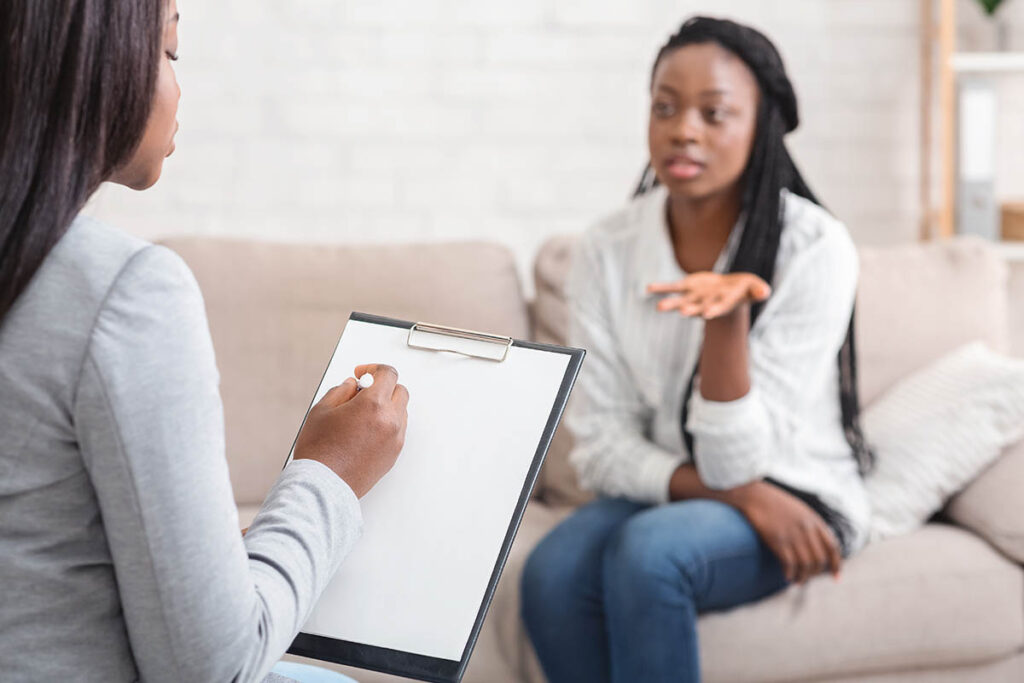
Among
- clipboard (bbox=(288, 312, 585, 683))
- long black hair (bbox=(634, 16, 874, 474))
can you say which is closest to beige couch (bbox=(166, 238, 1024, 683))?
long black hair (bbox=(634, 16, 874, 474))

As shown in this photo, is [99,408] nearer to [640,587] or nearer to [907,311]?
[640,587]

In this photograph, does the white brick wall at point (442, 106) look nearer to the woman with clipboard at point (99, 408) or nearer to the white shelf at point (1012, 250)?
the white shelf at point (1012, 250)

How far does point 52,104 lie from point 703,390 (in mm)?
1052

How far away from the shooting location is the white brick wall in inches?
92.9

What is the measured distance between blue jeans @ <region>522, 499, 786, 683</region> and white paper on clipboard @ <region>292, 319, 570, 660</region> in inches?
25.9

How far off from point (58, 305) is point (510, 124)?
188 centimetres

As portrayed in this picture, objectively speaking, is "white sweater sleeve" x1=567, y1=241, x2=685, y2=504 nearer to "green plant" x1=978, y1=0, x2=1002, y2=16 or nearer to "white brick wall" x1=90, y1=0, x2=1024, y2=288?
"white brick wall" x1=90, y1=0, x2=1024, y2=288

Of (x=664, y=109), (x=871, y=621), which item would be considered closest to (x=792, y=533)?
(x=871, y=621)

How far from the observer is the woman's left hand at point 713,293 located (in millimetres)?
1382

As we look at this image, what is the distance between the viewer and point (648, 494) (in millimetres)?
1605

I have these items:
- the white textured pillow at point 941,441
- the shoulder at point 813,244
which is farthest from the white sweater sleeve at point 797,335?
the white textured pillow at point 941,441

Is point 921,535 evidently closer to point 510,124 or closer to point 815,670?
point 815,670

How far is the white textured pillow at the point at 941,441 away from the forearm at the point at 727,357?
381 millimetres

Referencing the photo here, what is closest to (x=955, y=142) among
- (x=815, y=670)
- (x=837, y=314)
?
(x=837, y=314)
